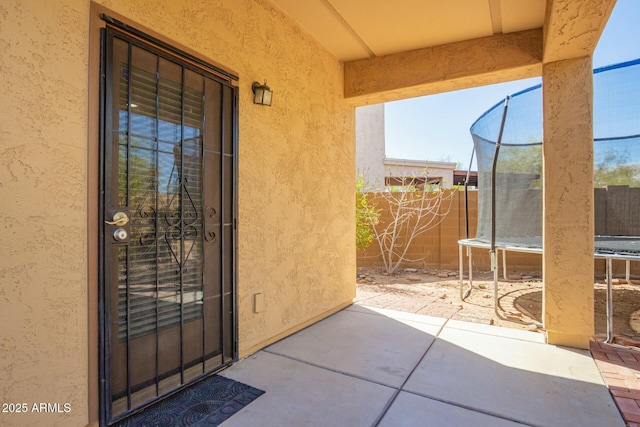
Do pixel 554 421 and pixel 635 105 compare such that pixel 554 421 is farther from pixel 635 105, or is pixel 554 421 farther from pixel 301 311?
pixel 635 105

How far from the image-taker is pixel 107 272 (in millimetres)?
1822

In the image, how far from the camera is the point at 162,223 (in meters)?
2.15

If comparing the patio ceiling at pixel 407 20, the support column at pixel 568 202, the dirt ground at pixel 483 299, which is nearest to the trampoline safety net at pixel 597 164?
the support column at pixel 568 202

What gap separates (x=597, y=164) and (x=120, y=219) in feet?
15.2

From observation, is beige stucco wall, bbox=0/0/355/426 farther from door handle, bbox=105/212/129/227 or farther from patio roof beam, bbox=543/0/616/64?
patio roof beam, bbox=543/0/616/64

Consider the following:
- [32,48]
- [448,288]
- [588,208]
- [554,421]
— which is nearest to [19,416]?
[32,48]

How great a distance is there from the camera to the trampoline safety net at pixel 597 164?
357 centimetres

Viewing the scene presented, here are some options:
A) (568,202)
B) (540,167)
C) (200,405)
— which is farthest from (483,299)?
(200,405)

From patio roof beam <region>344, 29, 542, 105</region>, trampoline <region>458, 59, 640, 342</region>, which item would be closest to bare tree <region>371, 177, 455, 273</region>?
trampoline <region>458, 59, 640, 342</region>

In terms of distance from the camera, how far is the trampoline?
357 cm

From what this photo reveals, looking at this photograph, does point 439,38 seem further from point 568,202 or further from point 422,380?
point 422,380

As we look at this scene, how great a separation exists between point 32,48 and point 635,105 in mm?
5026

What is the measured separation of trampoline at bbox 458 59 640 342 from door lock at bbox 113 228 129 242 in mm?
3744

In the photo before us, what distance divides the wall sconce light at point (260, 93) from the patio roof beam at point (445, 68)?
155 centimetres
